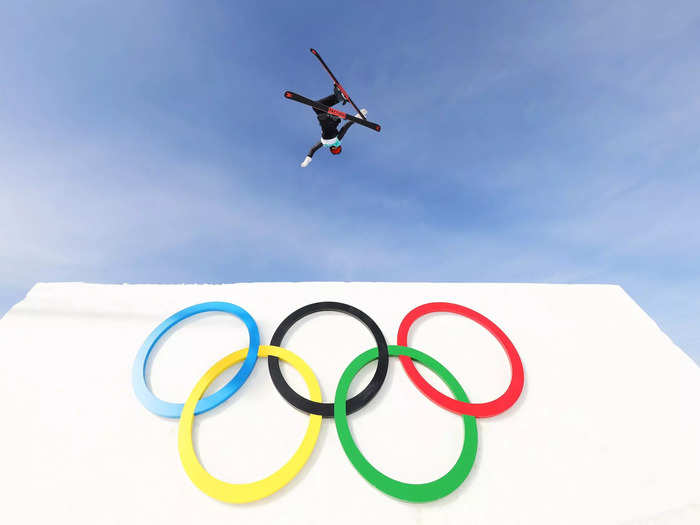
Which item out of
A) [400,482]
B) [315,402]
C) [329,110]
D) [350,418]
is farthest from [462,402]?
[329,110]

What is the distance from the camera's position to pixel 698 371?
99.4 inches

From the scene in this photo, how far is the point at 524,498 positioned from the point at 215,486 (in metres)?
1.93

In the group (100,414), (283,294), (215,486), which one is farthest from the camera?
(283,294)

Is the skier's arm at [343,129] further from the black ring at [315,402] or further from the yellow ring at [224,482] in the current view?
the yellow ring at [224,482]

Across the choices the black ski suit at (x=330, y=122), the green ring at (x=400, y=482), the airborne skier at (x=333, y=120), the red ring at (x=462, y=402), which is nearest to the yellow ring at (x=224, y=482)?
the green ring at (x=400, y=482)

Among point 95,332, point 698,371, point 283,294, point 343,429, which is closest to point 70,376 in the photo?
point 95,332

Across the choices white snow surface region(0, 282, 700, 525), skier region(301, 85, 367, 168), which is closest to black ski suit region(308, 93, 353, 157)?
skier region(301, 85, 367, 168)

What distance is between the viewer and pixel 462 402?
2092 mm

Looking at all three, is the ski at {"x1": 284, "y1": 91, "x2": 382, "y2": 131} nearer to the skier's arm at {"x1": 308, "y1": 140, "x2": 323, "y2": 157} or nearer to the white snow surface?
the skier's arm at {"x1": 308, "y1": 140, "x2": 323, "y2": 157}

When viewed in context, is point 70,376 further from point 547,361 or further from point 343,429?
point 547,361

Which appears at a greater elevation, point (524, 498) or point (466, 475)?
point (466, 475)

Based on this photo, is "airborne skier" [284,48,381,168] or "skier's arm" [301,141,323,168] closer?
"airborne skier" [284,48,381,168]

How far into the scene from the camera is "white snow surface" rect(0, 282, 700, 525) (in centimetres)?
174

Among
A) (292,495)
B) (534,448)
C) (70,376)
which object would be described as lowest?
(534,448)
